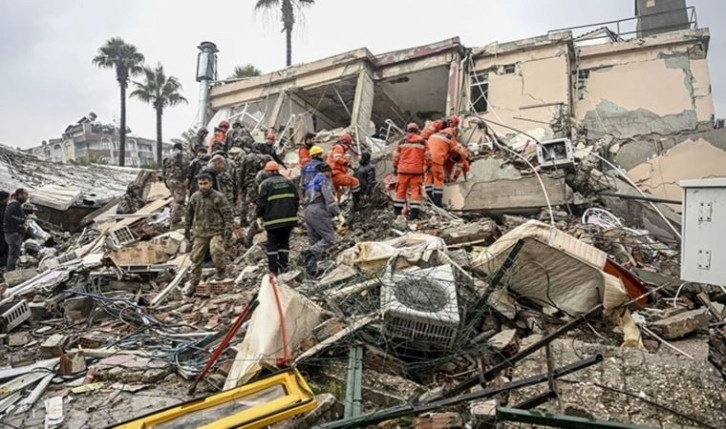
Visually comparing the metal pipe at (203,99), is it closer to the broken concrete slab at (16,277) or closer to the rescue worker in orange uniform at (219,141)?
the rescue worker in orange uniform at (219,141)

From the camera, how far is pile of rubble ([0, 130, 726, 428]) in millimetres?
3098

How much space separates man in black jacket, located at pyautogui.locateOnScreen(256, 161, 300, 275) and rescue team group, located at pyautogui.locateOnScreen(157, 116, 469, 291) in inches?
0.5

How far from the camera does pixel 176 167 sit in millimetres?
9375

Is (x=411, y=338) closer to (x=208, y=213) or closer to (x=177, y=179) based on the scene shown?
(x=208, y=213)

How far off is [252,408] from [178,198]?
7.31m

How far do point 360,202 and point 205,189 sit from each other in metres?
3.20

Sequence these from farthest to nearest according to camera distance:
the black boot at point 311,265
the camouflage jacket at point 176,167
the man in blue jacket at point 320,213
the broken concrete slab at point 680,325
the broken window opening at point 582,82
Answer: the broken window opening at point 582,82, the camouflage jacket at point 176,167, the man in blue jacket at point 320,213, the black boot at point 311,265, the broken concrete slab at point 680,325

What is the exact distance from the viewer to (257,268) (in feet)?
22.9

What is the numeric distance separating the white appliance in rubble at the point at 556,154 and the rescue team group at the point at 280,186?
1.27 metres

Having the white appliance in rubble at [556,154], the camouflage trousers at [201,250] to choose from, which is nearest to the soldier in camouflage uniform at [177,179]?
the camouflage trousers at [201,250]

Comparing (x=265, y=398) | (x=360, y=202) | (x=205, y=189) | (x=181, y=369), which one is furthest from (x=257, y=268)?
(x=265, y=398)

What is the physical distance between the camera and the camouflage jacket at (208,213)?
20.8 ft

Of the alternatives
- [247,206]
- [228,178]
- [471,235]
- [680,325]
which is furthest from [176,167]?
[680,325]

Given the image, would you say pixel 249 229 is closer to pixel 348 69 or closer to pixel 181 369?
pixel 181 369
